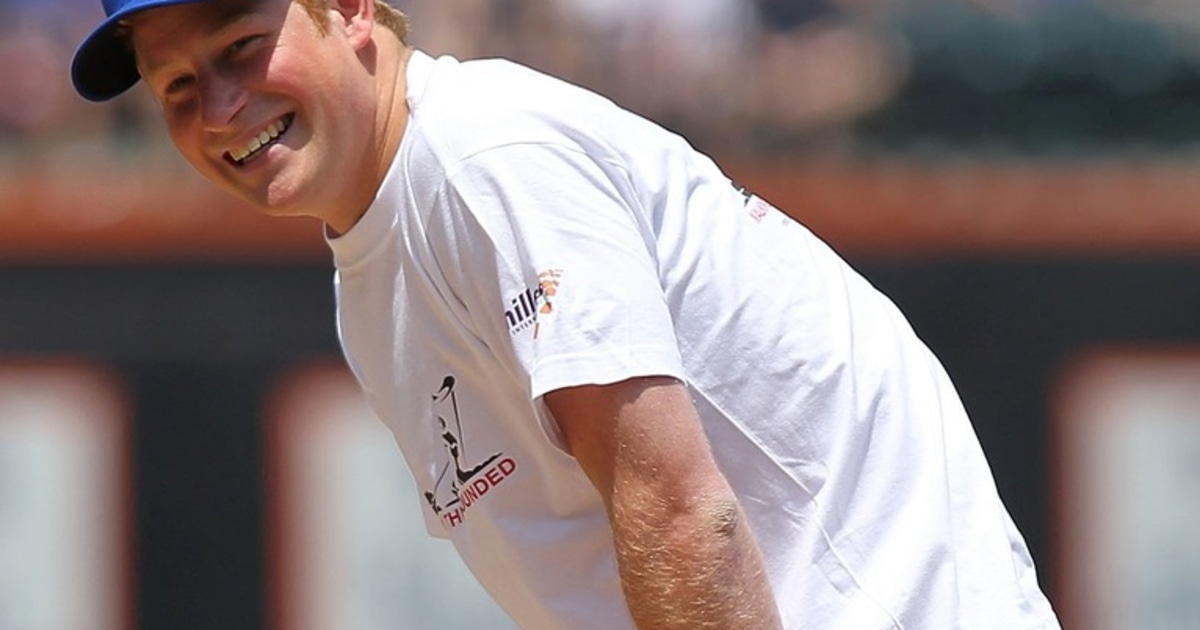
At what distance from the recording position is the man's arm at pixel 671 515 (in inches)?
112

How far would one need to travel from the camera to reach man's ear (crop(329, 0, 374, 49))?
3234 millimetres

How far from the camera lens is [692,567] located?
2842mm

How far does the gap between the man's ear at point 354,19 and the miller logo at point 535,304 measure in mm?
562

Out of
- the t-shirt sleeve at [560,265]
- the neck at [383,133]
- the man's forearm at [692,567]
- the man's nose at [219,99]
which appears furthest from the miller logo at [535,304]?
the man's nose at [219,99]

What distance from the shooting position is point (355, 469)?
7.78 meters

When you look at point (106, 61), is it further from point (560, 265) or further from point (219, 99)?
point (560, 265)

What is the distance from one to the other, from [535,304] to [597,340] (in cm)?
11

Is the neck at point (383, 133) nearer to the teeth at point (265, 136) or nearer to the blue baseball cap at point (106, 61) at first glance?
the teeth at point (265, 136)

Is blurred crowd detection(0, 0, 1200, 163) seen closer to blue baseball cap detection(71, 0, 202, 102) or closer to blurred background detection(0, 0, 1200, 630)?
blurred background detection(0, 0, 1200, 630)

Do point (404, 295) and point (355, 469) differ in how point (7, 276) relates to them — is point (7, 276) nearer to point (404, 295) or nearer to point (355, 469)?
point (355, 469)

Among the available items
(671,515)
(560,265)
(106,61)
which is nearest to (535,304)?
(560,265)

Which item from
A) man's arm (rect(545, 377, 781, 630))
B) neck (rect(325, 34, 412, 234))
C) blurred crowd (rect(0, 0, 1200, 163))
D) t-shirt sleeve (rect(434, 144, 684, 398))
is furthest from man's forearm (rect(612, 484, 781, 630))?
blurred crowd (rect(0, 0, 1200, 163))

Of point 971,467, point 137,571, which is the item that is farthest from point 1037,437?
point 971,467

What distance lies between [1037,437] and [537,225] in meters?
5.11
